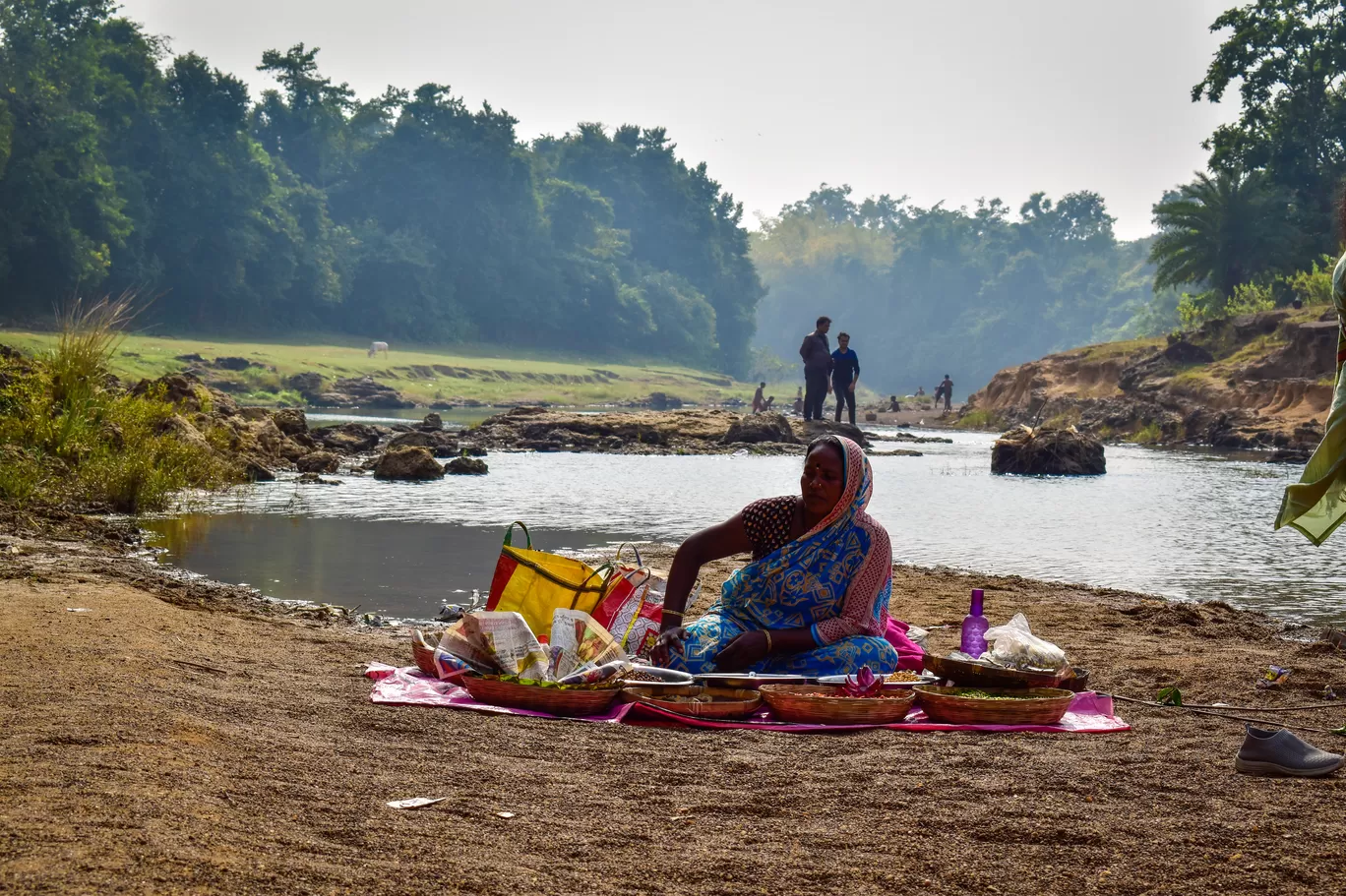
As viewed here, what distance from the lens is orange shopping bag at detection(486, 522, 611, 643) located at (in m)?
5.85

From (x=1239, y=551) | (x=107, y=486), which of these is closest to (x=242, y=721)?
(x=107, y=486)

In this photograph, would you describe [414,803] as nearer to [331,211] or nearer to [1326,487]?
[1326,487]

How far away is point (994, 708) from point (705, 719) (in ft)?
3.70

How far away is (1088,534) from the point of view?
1386 cm

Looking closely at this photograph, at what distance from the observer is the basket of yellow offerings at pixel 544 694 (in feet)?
16.9

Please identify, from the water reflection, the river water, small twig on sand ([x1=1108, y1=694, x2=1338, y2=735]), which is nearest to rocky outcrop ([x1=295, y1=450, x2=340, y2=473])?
the river water

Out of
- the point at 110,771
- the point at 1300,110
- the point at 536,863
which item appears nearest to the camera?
the point at 536,863

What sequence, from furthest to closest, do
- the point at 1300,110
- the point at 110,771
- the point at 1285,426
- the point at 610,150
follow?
the point at 610,150
the point at 1300,110
the point at 1285,426
the point at 110,771

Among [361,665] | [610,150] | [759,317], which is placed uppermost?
[610,150]

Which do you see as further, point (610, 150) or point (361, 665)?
point (610, 150)

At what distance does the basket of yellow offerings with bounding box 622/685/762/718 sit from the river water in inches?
125

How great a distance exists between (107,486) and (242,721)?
8589 millimetres

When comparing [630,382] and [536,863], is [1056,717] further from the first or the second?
[630,382]

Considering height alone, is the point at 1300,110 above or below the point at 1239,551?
above
